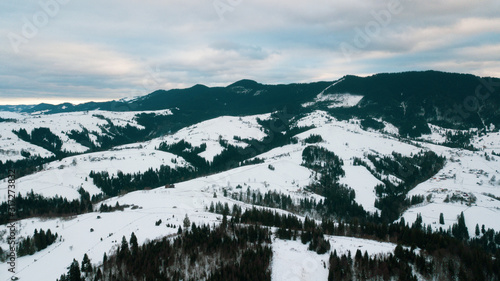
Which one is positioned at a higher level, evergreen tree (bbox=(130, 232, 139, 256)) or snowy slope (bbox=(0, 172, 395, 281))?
evergreen tree (bbox=(130, 232, 139, 256))

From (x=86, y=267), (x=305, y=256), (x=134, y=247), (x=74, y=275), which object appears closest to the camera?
(x=74, y=275)

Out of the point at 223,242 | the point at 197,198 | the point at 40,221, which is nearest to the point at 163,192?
the point at 197,198

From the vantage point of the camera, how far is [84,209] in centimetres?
16175

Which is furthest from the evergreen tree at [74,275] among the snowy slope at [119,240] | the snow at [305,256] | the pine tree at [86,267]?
the snow at [305,256]

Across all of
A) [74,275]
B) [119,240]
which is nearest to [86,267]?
[74,275]

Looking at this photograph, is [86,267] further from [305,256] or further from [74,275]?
[305,256]

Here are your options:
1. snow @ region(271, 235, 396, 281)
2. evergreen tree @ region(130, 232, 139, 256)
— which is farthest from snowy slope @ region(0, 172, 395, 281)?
evergreen tree @ region(130, 232, 139, 256)

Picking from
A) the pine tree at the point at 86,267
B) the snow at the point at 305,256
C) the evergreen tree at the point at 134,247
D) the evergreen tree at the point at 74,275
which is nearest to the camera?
the snow at the point at 305,256

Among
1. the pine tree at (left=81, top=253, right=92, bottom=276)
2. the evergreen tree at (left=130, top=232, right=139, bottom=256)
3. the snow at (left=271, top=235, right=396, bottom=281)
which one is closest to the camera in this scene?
the snow at (left=271, top=235, right=396, bottom=281)

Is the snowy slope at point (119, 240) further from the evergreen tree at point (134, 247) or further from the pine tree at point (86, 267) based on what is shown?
the pine tree at point (86, 267)

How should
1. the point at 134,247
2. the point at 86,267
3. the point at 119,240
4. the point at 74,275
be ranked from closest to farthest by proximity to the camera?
the point at 74,275, the point at 86,267, the point at 134,247, the point at 119,240

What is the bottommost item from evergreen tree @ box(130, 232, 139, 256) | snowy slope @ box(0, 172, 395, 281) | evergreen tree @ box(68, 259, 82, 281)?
snowy slope @ box(0, 172, 395, 281)

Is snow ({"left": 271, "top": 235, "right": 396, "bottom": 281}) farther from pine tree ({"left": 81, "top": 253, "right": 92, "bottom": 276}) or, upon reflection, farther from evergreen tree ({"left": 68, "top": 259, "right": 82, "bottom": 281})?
evergreen tree ({"left": 68, "top": 259, "right": 82, "bottom": 281})

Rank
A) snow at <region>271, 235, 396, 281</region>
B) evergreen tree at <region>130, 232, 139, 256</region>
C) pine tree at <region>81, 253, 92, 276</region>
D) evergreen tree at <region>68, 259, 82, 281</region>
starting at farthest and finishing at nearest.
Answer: evergreen tree at <region>130, 232, 139, 256</region> → pine tree at <region>81, 253, 92, 276</region> → evergreen tree at <region>68, 259, 82, 281</region> → snow at <region>271, 235, 396, 281</region>
